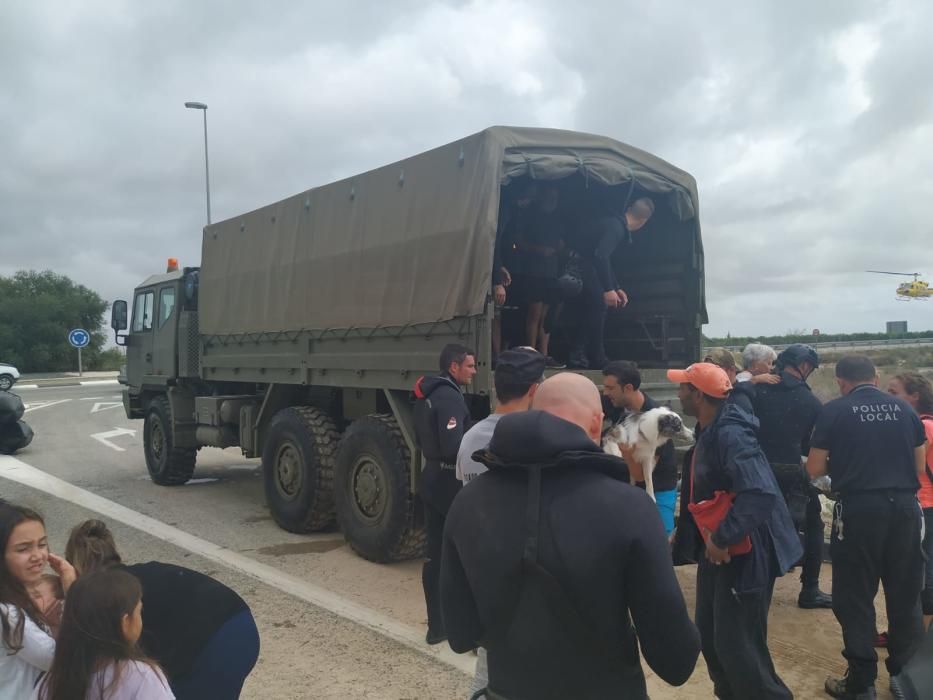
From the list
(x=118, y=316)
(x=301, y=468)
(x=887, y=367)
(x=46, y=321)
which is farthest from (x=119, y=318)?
(x=46, y=321)

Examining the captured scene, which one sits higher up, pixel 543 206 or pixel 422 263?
pixel 543 206

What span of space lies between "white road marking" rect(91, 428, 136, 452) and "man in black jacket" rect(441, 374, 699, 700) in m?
12.9

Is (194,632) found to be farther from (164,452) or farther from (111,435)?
(111,435)

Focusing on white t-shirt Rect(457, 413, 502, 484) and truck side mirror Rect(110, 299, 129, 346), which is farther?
truck side mirror Rect(110, 299, 129, 346)

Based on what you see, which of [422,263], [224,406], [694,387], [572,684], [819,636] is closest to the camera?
[572,684]

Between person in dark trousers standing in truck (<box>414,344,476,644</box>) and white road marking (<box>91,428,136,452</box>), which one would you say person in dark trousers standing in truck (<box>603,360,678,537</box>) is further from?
white road marking (<box>91,428,136,452</box>)

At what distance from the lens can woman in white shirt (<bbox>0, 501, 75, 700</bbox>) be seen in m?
2.21

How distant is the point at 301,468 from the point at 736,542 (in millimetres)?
4790

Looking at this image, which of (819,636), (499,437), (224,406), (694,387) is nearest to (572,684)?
(499,437)

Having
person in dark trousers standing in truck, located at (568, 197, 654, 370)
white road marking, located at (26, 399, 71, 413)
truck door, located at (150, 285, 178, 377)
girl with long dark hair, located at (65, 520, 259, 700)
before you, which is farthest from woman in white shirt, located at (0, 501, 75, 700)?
white road marking, located at (26, 399, 71, 413)

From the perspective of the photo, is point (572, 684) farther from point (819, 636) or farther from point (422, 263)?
point (422, 263)

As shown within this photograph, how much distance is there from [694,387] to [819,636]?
2.32 metres

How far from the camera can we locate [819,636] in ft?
15.2

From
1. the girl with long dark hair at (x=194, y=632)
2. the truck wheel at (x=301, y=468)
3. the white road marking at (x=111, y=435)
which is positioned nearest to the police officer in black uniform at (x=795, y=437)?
the girl with long dark hair at (x=194, y=632)
